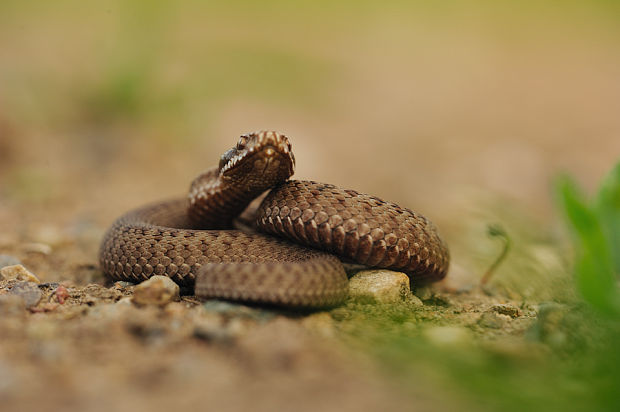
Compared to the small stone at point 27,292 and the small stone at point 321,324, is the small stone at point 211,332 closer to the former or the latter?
the small stone at point 321,324

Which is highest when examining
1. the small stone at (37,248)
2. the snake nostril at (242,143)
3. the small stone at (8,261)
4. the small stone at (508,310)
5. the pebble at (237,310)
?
the snake nostril at (242,143)

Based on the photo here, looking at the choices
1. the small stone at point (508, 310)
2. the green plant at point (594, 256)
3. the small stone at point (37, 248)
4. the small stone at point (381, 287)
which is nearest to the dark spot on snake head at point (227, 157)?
the small stone at point (381, 287)

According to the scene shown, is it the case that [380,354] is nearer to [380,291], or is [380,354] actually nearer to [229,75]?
[380,291]

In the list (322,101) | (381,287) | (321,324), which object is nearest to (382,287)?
(381,287)

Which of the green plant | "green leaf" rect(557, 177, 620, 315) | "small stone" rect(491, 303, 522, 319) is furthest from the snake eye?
"green leaf" rect(557, 177, 620, 315)

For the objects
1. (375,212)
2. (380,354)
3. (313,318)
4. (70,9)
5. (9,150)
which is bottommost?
(9,150)

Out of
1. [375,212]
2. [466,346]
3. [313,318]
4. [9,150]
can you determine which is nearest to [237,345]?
[313,318]
